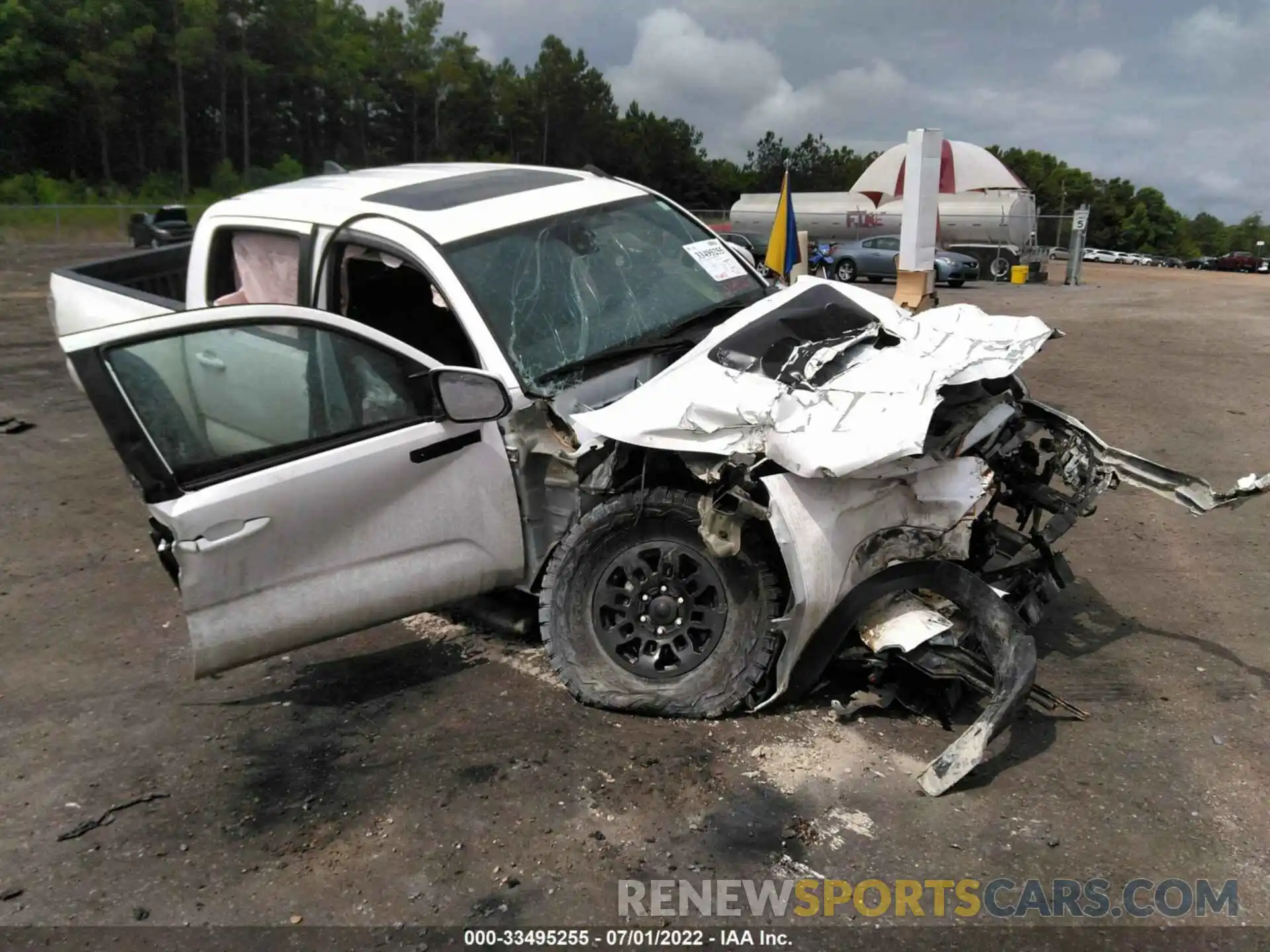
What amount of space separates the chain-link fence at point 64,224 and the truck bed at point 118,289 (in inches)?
1061

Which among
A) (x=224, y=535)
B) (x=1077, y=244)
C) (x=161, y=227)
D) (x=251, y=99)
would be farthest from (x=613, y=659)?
(x=251, y=99)

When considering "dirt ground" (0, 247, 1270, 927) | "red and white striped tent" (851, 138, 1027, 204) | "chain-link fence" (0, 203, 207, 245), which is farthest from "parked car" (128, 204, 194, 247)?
"dirt ground" (0, 247, 1270, 927)

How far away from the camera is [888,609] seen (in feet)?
11.7

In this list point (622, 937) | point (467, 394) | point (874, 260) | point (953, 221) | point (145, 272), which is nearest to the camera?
point (622, 937)

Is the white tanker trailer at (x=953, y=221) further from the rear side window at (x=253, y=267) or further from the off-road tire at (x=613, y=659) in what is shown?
the off-road tire at (x=613, y=659)

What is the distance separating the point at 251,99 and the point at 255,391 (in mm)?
62128

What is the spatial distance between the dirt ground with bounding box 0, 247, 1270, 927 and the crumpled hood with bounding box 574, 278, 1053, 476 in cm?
109

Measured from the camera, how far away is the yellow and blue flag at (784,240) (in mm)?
9445

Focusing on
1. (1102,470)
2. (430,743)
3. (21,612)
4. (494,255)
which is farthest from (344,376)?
(1102,470)

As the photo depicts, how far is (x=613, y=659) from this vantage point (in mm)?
3852

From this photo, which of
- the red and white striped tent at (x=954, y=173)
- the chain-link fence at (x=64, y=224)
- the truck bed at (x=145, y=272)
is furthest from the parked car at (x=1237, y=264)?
the truck bed at (x=145, y=272)

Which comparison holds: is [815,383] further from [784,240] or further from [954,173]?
[954,173]

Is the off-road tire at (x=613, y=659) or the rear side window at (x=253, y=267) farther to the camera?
the rear side window at (x=253, y=267)

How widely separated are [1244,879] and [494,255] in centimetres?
→ 353
